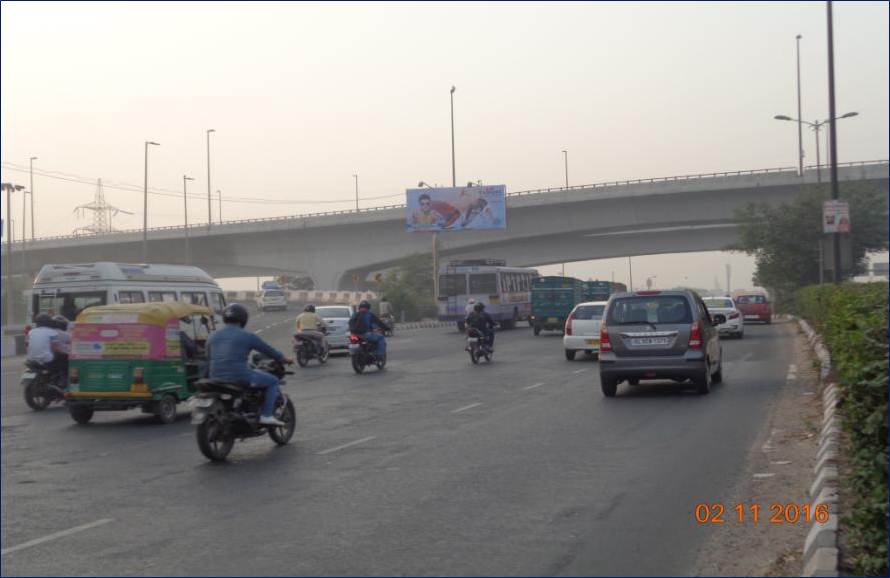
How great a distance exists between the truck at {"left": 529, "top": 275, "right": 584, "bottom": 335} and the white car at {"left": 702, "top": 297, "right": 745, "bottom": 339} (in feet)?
20.6

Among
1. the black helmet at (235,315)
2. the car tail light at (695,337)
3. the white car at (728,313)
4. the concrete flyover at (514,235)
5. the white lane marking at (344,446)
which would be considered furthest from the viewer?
the concrete flyover at (514,235)

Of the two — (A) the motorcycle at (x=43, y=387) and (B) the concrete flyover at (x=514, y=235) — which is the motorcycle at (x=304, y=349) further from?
(B) the concrete flyover at (x=514, y=235)

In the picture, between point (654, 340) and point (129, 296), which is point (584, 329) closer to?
point (654, 340)

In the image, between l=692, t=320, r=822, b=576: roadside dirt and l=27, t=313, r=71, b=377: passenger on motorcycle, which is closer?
l=692, t=320, r=822, b=576: roadside dirt

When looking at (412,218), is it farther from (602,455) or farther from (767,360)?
(602,455)

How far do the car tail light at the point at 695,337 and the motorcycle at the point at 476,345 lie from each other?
10936mm

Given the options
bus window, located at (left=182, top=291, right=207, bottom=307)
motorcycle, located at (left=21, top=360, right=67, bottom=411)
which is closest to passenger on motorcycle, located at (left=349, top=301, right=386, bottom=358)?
bus window, located at (left=182, top=291, right=207, bottom=307)

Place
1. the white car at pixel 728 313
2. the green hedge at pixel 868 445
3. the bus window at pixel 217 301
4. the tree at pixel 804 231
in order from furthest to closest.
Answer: the tree at pixel 804 231 < the white car at pixel 728 313 < the bus window at pixel 217 301 < the green hedge at pixel 868 445

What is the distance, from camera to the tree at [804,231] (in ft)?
168

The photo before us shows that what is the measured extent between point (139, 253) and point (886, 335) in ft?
257

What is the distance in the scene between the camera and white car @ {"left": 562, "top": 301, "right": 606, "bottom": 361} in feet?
92.6

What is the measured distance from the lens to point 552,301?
4366cm

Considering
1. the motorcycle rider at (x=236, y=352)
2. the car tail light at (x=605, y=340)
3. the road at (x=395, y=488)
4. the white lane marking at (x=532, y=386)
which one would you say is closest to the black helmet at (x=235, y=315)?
the motorcycle rider at (x=236, y=352)

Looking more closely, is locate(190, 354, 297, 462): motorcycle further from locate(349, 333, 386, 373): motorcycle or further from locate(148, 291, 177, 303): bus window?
locate(148, 291, 177, 303): bus window
